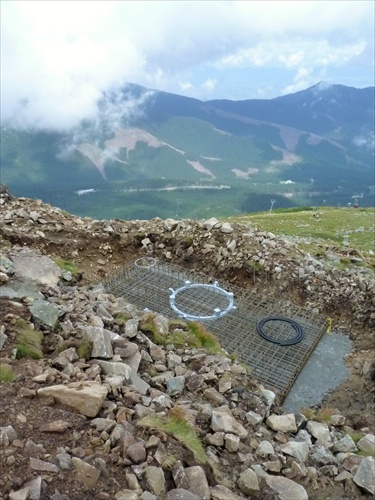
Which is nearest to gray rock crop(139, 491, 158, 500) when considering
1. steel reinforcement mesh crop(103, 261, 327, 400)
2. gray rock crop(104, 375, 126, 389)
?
gray rock crop(104, 375, 126, 389)

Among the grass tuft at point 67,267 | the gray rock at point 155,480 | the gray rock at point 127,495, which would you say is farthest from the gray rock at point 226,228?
the gray rock at point 127,495

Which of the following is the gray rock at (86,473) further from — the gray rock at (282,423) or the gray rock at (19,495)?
the gray rock at (282,423)

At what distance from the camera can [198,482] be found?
5906 millimetres

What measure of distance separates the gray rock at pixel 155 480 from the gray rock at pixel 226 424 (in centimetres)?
207

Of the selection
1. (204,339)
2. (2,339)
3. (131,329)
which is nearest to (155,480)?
(2,339)

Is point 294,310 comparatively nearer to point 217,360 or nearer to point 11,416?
point 217,360

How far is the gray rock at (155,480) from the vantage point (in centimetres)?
567

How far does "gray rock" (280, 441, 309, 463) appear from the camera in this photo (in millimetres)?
7758

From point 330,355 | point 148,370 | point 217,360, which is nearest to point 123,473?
point 148,370

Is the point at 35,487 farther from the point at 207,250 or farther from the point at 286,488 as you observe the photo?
the point at 207,250

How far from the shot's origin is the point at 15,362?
820cm

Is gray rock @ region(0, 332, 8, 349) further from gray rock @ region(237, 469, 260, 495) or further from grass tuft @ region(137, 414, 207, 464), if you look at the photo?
gray rock @ region(237, 469, 260, 495)

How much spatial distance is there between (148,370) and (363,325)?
12.7 metres

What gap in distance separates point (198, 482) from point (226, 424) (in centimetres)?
201
